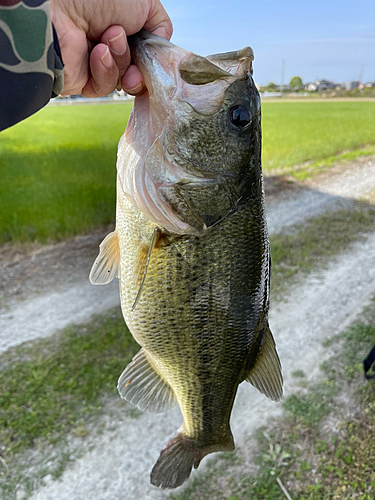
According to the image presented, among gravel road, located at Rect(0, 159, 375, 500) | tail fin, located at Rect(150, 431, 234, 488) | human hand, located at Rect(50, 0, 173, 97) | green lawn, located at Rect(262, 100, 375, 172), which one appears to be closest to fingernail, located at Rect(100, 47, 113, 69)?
human hand, located at Rect(50, 0, 173, 97)

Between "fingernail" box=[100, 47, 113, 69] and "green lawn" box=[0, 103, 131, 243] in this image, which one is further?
"green lawn" box=[0, 103, 131, 243]

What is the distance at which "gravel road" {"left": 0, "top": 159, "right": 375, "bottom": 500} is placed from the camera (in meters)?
2.38

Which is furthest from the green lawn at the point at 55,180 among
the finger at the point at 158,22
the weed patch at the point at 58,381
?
the finger at the point at 158,22

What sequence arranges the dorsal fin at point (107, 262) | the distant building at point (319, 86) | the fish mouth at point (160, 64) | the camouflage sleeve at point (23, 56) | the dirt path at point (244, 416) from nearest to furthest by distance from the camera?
the camouflage sleeve at point (23, 56)
the fish mouth at point (160, 64)
the dorsal fin at point (107, 262)
the dirt path at point (244, 416)
the distant building at point (319, 86)

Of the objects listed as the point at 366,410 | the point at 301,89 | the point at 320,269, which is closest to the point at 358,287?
the point at 320,269

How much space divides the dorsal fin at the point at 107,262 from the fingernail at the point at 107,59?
24.0 inches

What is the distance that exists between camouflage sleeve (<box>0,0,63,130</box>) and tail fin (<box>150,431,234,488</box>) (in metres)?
1.43

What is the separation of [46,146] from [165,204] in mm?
8959

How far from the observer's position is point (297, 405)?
2.97 meters

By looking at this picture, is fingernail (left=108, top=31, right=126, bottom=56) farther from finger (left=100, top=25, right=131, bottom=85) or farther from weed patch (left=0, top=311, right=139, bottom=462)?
weed patch (left=0, top=311, right=139, bottom=462)

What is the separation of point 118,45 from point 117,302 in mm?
3021

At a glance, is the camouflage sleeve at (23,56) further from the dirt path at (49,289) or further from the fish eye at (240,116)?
the dirt path at (49,289)

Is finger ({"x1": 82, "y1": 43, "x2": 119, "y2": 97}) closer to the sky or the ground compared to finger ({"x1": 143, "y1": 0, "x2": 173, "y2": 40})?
closer to the ground

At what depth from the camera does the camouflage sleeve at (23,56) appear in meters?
0.95
